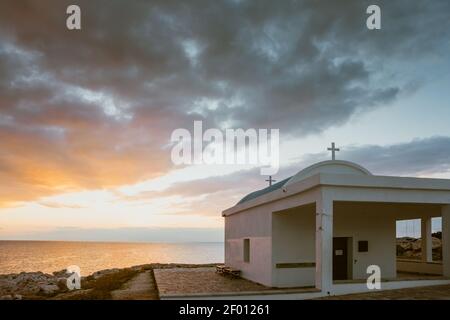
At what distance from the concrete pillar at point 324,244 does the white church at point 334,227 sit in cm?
3

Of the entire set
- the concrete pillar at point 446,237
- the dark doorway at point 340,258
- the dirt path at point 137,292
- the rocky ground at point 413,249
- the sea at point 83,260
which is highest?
the concrete pillar at point 446,237

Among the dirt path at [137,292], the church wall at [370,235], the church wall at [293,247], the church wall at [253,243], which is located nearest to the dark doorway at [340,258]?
the church wall at [370,235]

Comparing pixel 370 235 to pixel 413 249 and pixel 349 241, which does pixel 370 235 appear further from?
pixel 413 249

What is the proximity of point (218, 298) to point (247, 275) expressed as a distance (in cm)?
797

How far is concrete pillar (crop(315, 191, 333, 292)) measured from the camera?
13164 millimetres

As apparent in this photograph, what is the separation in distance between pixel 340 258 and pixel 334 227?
56.4 inches

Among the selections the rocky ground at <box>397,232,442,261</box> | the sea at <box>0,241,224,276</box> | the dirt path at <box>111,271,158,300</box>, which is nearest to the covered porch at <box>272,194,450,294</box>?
the dirt path at <box>111,271,158,300</box>

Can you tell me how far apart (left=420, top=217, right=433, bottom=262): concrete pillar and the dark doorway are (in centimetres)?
613

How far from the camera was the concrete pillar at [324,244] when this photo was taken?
13.2 m

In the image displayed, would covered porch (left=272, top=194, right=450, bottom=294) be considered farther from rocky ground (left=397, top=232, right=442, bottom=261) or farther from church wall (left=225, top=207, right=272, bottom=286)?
rocky ground (left=397, top=232, right=442, bottom=261)

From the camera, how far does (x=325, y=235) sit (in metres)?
13.2

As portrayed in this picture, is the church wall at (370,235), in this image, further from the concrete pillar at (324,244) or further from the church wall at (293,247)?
the concrete pillar at (324,244)
